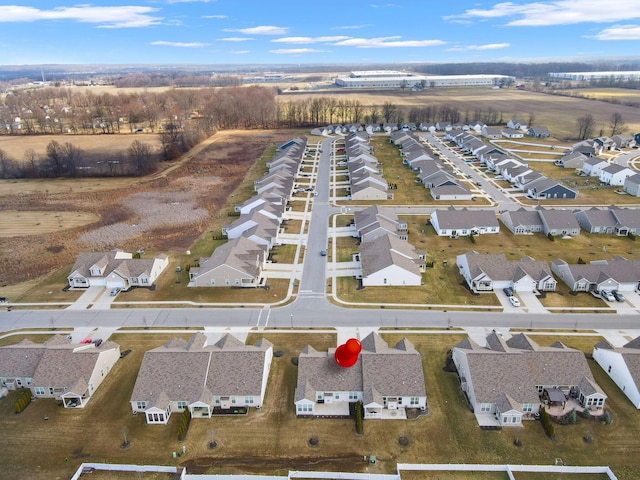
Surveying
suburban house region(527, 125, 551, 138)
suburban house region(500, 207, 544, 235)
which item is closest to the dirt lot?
suburban house region(500, 207, 544, 235)

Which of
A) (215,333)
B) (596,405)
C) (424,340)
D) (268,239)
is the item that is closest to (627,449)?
(596,405)

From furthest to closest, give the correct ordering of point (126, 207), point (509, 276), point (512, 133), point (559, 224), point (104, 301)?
point (512, 133)
point (126, 207)
point (559, 224)
point (509, 276)
point (104, 301)

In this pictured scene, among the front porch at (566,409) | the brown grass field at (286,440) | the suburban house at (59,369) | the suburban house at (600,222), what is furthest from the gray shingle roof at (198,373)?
the suburban house at (600,222)

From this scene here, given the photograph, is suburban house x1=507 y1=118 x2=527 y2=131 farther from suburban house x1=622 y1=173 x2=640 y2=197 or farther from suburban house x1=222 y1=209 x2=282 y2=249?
suburban house x1=222 y1=209 x2=282 y2=249

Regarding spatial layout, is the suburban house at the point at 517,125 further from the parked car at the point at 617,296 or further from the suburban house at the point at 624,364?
the suburban house at the point at 624,364

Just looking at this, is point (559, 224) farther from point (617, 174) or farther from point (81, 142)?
point (81, 142)

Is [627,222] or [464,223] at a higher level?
[627,222]

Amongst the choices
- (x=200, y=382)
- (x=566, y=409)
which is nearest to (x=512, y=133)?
(x=566, y=409)
